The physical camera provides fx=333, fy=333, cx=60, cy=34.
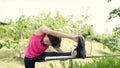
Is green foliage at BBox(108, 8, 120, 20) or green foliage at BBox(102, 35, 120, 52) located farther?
green foliage at BBox(102, 35, 120, 52)

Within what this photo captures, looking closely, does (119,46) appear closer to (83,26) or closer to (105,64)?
(83,26)

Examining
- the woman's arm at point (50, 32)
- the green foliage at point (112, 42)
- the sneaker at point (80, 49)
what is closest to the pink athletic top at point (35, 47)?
the woman's arm at point (50, 32)

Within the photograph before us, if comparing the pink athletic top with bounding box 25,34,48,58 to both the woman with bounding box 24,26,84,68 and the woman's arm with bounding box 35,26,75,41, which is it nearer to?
the woman with bounding box 24,26,84,68

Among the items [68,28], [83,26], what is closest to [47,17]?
[68,28]

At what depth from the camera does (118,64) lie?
530 cm

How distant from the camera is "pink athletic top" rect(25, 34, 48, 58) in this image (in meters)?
4.71

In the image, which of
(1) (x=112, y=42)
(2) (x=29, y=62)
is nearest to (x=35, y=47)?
(2) (x=29, y=62)

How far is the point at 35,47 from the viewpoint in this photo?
4.75 m

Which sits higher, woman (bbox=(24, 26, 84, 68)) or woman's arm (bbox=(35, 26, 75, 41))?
woman's arm (bbox=(35, 26, 75, 41))

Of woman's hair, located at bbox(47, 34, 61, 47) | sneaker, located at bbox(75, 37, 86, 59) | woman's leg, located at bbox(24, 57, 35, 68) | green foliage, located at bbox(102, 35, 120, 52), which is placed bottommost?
green foliage, located at bbox(102, 35, 120, 52)

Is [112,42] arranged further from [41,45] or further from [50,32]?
[50,32]

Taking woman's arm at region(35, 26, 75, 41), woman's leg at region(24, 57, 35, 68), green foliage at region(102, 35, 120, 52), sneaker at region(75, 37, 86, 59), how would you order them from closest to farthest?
woman's arm at region(35, 26, 75, 41)
sneaker at region(75, 37, 86, 59)
woman's leg at region(24, 57, 35, 68)
green foliage at region(102, 35, 120, 52)

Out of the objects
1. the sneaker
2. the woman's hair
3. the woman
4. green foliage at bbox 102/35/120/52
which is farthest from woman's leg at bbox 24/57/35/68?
green foliage at bbox 102/35/120/52

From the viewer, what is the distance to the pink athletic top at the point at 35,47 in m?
4.71
